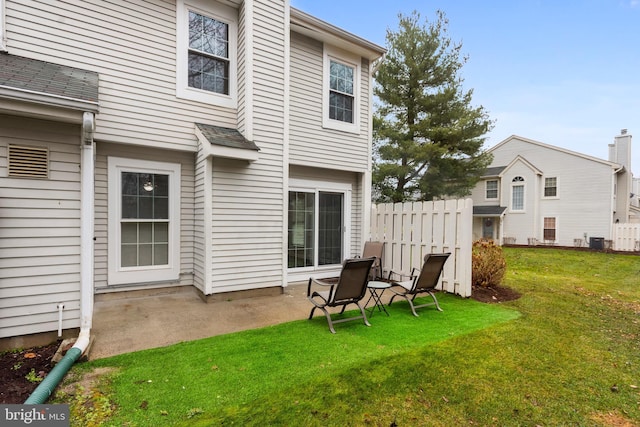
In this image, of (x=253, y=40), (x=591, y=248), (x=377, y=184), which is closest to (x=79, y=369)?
(x=253, y=40)

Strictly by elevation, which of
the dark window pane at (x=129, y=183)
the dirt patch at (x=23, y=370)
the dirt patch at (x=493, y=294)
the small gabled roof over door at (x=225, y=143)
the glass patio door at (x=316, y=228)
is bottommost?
the dirt patch at (x=493, y=294)

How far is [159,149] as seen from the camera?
5.47 metres

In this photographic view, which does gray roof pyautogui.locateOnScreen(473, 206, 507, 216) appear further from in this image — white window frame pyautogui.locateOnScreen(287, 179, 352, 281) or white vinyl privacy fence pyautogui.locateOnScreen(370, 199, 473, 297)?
white window frame pyautogui.locateOnScreen(287, 179, 352, 281)

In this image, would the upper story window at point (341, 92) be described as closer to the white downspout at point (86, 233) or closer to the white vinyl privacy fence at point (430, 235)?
the white vinyl privacy fence at point (430, 235)

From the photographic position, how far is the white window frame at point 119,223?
200 inches

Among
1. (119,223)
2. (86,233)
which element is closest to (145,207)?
(119,223)

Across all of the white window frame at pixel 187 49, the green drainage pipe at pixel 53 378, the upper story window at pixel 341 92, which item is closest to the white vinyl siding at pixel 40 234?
the green drainage pipe at pixel 53 378

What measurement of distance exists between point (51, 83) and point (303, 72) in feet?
15.0

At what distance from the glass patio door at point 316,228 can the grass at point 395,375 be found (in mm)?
2507

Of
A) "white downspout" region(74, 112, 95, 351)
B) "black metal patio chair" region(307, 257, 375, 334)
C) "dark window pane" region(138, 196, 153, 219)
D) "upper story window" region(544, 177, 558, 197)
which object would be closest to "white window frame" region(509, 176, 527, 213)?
"upper story window" region(544, 177, 558, 197)

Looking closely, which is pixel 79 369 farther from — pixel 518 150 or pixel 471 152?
pixel 518 150

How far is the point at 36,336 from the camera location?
340 cm

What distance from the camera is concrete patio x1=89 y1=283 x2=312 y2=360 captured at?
3626 mm

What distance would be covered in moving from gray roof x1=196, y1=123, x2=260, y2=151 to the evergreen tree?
31.0 ft
